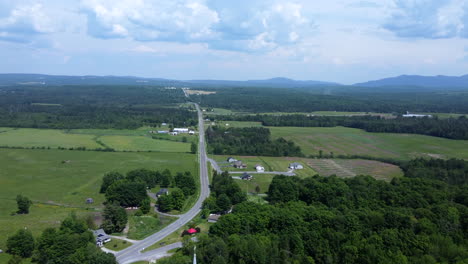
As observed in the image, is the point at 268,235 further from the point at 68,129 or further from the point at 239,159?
the point at 68,129

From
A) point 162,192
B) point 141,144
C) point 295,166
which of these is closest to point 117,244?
point 162,192

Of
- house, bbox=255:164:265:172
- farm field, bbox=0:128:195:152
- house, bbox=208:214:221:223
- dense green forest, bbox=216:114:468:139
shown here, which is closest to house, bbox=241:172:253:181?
house, bbox=255:164:265:172

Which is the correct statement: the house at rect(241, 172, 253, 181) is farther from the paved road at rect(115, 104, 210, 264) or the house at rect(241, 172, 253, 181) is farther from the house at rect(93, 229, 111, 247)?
the house at rect(93, 229, 111, 247)

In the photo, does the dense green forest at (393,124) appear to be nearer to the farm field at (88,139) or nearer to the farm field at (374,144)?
the farm field at (374,144)

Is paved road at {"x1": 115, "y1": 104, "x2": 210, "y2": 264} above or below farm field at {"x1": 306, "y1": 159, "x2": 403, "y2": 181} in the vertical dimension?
below

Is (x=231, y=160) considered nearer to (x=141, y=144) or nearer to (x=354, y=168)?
(x=354, y=168)

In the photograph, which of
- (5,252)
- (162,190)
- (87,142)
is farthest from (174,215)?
(87,142)
